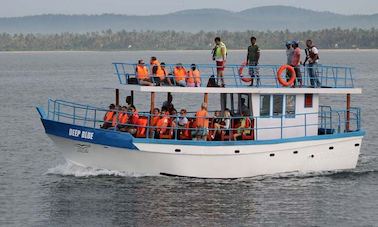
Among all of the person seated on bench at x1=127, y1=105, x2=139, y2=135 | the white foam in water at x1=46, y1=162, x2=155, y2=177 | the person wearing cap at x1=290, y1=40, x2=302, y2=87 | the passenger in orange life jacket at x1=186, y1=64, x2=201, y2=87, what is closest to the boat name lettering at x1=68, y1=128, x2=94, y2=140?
the person seated on bench at x1=127, y1=105, x2=139, y2=135

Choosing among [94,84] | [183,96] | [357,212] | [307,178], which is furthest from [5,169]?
[94,84]

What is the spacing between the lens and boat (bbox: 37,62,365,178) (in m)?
32.0

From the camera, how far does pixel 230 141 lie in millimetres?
32062

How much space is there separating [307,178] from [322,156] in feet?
3.05

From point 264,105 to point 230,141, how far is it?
7.36 feet

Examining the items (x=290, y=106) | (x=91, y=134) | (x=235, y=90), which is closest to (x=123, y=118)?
(x=91, y=134)

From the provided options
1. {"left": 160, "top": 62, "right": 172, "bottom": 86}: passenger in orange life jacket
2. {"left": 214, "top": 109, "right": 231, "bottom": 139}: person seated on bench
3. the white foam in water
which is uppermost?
{"left": 160, "top": 62, "right": 172, "bottom": 86}: passenger in orange life jacket

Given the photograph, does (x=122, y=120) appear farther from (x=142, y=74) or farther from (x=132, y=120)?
(x=142, y=74)

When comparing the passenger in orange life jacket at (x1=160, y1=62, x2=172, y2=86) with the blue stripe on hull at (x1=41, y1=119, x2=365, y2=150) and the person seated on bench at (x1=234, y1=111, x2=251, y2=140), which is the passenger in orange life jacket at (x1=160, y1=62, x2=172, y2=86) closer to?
the blue stripe on hull at (x1=41, y1=119, x2=365, y2=150)

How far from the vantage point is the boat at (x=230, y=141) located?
31984 millimetres

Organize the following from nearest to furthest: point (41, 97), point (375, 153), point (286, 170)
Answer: point (286, 170) → point (375, 153) → point (41, 97)

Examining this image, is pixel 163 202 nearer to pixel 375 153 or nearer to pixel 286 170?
pixel 286 170

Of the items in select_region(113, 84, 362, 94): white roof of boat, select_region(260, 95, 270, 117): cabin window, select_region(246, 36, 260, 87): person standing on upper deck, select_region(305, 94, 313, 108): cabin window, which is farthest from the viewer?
select_region(305, 94, 313, 108): cabin window

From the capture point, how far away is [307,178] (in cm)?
3388
